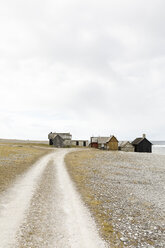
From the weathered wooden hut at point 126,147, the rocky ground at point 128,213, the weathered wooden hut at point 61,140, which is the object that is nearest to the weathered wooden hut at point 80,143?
the weathered wooden hut at point 61,140

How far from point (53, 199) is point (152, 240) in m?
7.99

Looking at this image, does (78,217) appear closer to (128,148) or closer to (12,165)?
A: (12,165)

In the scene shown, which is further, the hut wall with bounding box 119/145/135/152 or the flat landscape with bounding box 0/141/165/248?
the hut wall with bounding box 119/145/135/152

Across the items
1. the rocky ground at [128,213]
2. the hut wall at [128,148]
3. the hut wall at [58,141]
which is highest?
the hut wall at [58,141]

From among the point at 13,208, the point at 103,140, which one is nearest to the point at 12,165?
the point at 13,208

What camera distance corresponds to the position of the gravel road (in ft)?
27.8

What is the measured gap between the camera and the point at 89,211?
12.4 meters

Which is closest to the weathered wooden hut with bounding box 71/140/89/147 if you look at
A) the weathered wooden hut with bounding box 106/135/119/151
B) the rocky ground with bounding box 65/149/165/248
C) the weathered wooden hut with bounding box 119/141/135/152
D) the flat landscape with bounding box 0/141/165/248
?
the weathered wooden hut with bounding box 106/135/119/151

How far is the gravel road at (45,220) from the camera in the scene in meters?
8.46

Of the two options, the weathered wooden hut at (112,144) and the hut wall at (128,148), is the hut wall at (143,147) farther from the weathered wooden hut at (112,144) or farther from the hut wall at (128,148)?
the weathered wooden hut at (112,144)

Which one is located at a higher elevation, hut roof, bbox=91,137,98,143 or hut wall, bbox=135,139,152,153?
hut roof, bbox=91,137,98,143

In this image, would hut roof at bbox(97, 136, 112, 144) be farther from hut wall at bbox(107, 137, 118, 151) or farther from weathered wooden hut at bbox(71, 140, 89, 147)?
weathered wooden hut at bbox(71, 140, 89, 147)

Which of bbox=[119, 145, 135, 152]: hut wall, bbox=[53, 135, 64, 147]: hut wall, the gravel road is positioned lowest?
bbox=[119, 145, 135, 152]: hut wall

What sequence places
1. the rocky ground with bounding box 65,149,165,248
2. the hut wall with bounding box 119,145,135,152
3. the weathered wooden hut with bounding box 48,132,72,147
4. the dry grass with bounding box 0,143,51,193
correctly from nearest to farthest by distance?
the rocky ground with bounding box 65,149,165,248 → the dry grass with bounding box 0,143,51,193 → the hut wall with bounding box 119,145,135,152 → the weathered wooden hut with bounding box 48,132,72,147
